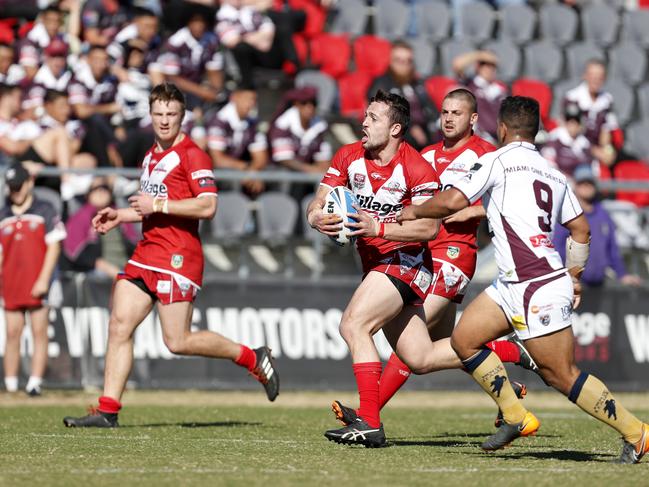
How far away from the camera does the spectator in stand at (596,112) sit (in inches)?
762

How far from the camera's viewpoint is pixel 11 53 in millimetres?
17875

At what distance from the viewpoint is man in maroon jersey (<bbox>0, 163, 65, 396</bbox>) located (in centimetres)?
1405

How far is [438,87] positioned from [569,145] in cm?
247

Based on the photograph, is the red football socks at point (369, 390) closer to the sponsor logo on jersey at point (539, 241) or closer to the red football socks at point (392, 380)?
the red football socks at point (392, 380)

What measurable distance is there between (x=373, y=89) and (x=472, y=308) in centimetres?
1007

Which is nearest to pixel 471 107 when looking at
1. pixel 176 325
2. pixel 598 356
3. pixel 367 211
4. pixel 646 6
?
pixel 367 211

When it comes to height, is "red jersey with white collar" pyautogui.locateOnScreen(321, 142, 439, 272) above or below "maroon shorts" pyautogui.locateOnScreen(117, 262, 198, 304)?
above

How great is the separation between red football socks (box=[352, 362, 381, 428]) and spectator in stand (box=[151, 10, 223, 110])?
32.4 feet

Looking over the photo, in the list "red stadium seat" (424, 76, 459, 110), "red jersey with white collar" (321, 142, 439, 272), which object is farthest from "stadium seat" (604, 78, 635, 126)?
"red jersey with white collar" (321, 142, 439, 272)

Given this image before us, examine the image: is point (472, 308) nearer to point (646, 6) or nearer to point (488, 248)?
point (488, 248)

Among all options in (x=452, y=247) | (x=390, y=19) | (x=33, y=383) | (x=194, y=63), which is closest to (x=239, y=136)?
(x=194, y=63)

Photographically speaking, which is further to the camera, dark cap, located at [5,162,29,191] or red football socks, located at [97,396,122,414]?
dark cap, located at [5,162,29,191]

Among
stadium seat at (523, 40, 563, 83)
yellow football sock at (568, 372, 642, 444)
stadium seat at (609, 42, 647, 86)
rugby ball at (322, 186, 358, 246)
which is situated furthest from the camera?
stadium seat at (609, 42, 647, 86)

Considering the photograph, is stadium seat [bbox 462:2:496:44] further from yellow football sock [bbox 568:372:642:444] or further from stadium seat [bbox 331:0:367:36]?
yellow football sock [bbox 568:372:642:444]
